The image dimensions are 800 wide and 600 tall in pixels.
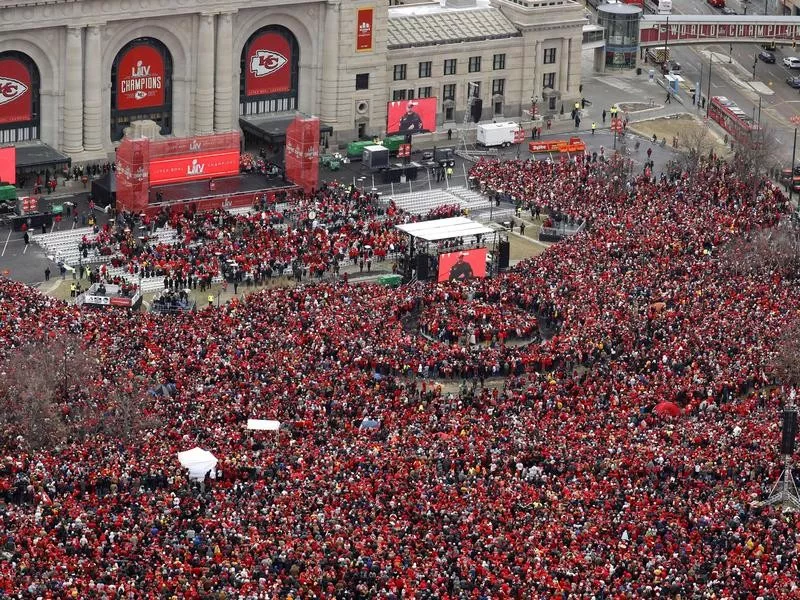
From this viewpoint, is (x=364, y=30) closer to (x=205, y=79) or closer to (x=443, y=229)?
(x=205, y=79)

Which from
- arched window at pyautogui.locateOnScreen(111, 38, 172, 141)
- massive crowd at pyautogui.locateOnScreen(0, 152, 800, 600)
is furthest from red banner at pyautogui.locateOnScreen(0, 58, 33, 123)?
massive crowd at pyautogui.locateOnScreen(0, 152, 800, 600)

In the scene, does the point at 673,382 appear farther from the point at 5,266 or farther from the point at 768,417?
the point at 5,266

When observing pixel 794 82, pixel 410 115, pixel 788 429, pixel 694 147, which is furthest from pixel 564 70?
pixel 788 429

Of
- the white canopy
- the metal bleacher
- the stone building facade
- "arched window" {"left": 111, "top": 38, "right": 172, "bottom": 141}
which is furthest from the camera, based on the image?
"arched window" {"left": 111, "top": 38, "right": 172, "bottom": 141}

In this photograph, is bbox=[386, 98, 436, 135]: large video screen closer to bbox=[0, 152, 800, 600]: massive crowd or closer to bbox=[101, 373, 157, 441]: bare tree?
bbox=[0, 152, 800, 600]: massive crowd

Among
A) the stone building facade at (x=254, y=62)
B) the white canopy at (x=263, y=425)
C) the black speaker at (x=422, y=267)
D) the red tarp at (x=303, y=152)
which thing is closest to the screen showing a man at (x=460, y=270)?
the black speaker at (x=422, y=267)

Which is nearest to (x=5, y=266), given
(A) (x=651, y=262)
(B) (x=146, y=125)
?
(B) (x=146, y=125)
